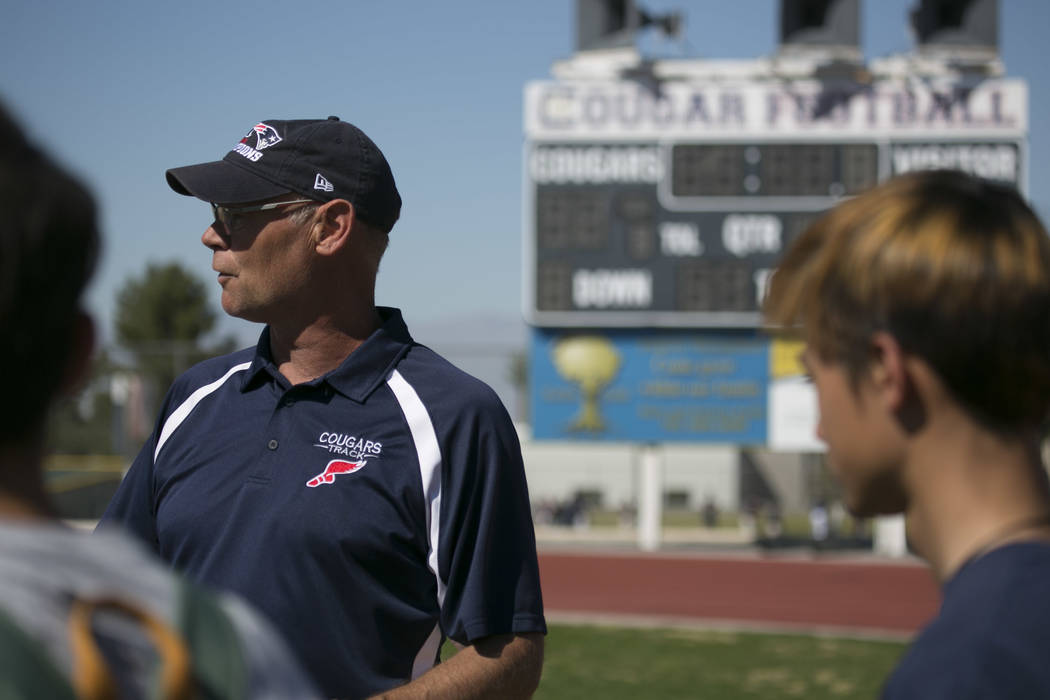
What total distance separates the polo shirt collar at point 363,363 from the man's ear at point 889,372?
4.18ft

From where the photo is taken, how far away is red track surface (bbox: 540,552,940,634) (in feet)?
45.3

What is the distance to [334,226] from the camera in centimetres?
237

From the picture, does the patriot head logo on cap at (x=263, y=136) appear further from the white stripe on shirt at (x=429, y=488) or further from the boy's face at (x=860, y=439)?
the boy's face at (x=860, y=439)

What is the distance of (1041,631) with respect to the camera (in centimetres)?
103

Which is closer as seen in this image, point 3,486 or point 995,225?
point 3,486

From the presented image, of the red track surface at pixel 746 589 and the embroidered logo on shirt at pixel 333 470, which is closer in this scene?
the embroidered logo on shirt at pixel 333 470

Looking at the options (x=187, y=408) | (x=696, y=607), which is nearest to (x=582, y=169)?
(x=696, y=607)

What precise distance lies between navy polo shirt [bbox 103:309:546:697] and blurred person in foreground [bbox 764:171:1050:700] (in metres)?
1.01

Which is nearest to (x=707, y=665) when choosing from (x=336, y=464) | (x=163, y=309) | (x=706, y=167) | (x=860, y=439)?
(x=336, y=464)

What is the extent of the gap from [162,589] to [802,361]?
0.79 metres

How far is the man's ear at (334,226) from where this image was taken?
7.73 ft

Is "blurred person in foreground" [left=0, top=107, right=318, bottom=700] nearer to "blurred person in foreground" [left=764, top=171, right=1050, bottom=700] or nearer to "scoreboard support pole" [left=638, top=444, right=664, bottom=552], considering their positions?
"blurred person in foreground" [left=764, top=171, right=1050, bottom=700]

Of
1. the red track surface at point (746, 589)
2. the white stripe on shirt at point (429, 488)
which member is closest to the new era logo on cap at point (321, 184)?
the white stripe on shirt at point (429, 488)

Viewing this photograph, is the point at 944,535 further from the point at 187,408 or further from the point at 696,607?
the point at 696,607
